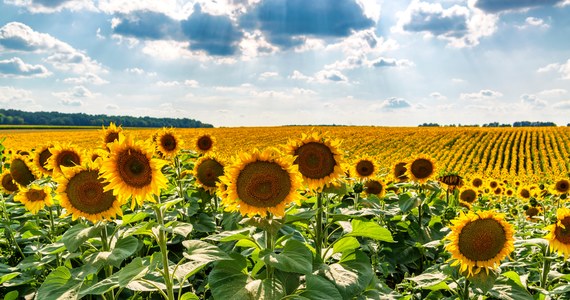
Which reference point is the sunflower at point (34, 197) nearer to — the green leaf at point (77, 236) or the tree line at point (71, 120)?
the green leaf at point (77, 236)

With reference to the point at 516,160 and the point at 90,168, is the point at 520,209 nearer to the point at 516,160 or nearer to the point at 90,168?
the point at 90,168

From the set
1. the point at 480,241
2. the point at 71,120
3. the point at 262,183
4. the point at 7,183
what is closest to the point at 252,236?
the point at 262,183

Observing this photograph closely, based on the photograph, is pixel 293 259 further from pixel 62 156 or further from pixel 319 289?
pixel 62 156

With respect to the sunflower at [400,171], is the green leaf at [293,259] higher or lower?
lower

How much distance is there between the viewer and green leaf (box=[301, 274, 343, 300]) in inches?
110

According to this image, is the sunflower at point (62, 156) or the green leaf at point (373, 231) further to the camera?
the sunflower at point (62, 156)

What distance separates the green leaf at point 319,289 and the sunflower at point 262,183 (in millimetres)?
477

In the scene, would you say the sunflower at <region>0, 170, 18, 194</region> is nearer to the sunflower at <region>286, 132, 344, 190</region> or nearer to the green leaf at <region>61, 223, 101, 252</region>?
the green leaf at <region>61, 223, 101, 252</region>

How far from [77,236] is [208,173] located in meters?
2.37

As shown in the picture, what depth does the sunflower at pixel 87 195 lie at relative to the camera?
3463 millimetres

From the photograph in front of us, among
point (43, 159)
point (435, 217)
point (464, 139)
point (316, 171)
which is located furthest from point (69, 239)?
point (464, 139)

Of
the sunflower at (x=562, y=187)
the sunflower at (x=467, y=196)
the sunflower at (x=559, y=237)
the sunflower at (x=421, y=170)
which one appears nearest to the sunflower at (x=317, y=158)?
Result: the sunflower at (x=559, y=237)

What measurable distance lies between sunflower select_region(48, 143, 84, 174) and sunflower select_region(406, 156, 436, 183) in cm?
409

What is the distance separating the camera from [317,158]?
3691 millimetres
